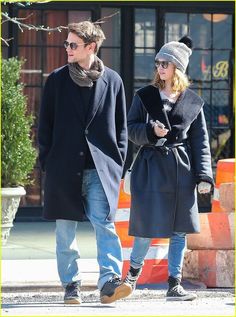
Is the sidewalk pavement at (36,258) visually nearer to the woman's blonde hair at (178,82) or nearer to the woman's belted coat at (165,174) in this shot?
the woman's belted coat at (165,174)

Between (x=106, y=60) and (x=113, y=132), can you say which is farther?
(x=106, y=60)

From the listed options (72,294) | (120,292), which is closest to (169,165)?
(120,292)

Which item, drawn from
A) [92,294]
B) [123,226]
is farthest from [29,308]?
[123,226]

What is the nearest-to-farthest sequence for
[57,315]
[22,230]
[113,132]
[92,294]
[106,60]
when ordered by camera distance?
1. [57,315]
2. [113,132]
3. [92,294]
4. [22,230]
5. [106,60]

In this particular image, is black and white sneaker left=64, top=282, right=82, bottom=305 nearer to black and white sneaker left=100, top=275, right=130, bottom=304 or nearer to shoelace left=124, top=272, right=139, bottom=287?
black and white sneaker left=100, top=275, right=130, bottom=304

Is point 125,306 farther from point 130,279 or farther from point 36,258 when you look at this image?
point 36,258

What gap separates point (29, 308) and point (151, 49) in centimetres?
670

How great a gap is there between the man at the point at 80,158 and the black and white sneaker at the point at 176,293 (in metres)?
0.57

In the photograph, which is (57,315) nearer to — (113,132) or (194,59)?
(113,132)

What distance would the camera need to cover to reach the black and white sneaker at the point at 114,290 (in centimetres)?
806

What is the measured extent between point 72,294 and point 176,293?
82 centimetres

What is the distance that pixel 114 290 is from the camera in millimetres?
8070

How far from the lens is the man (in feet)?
26.8

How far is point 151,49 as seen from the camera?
47.0 feet
